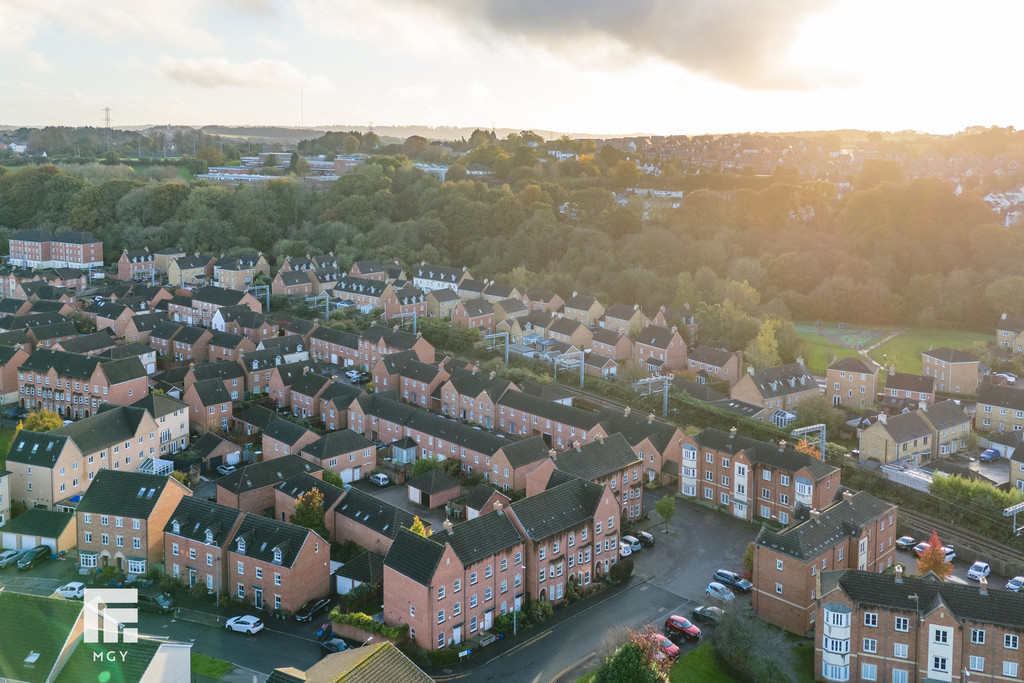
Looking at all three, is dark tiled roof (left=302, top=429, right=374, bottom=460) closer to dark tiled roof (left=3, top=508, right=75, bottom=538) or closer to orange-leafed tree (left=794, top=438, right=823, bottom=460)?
dark tiled roof (left=3, top=508, right=75, bottom=538)

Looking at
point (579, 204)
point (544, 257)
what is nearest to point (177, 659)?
point (544, 257)

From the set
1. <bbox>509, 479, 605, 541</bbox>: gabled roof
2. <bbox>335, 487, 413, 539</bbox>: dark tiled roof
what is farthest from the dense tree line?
<bbox>335, 487, 413, 539</bbox>: dark tiled roof

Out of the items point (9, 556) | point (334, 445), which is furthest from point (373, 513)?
point (9, 556)

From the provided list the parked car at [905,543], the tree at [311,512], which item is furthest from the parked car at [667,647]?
the tree at [311,512]

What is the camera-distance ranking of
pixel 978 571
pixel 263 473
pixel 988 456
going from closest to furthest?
1. pixel 978 571
2. pixel 263 473
3. pixel 988 456

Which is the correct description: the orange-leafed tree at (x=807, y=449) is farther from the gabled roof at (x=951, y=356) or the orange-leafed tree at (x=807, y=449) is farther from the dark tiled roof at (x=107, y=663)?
the dark tiled roof at (x=107, y=663)

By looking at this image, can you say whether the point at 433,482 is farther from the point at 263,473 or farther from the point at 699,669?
the point at 699,669

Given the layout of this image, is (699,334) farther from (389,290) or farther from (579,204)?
(579,204)
